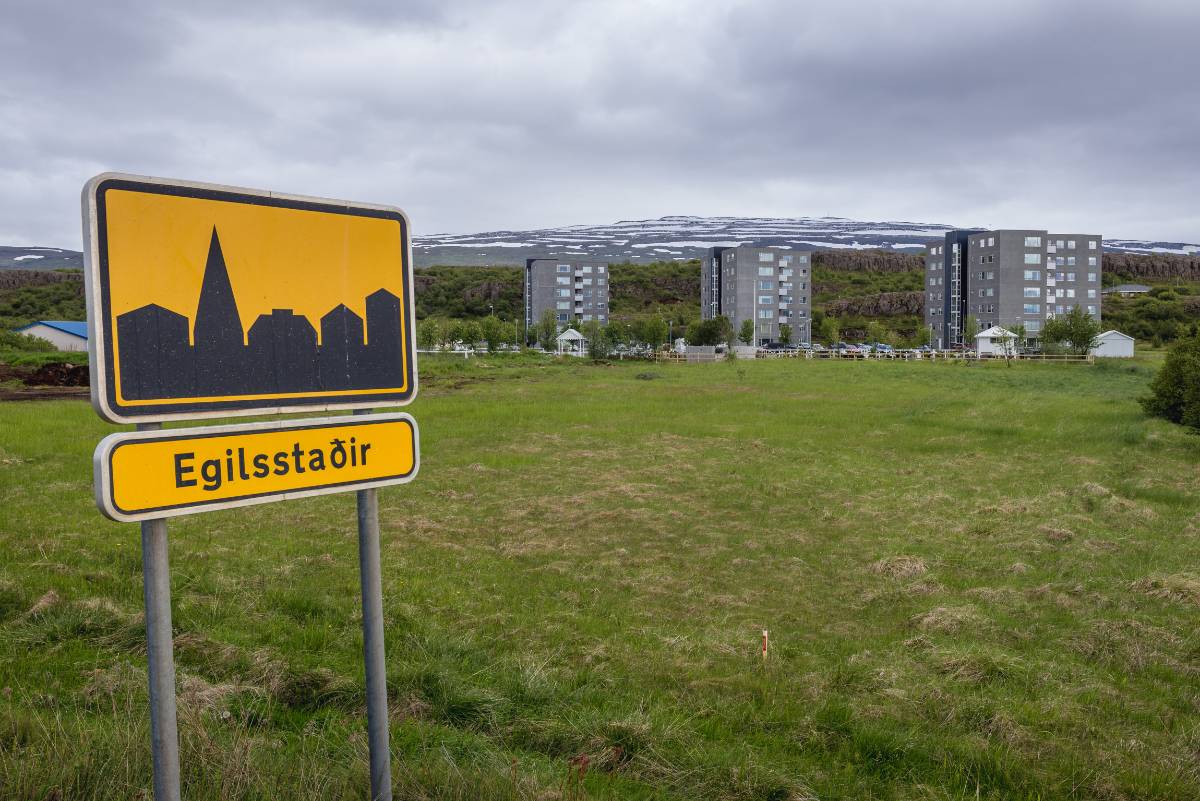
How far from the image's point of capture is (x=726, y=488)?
1731 cm

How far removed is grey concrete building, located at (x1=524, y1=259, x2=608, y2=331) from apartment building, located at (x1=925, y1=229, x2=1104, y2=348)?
55514 mm

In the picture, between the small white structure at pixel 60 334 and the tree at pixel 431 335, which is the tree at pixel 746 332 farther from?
the small white structure at pixel 60 334

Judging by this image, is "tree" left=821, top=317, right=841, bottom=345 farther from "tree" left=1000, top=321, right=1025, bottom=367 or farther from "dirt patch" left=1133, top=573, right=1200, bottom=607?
"dirt patch" left=1133, top=573, right=1200, bottom=607

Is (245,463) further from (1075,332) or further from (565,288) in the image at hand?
(565,288)

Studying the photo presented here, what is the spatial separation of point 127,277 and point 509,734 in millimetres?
4128

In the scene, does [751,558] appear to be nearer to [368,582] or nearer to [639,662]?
[639,662]

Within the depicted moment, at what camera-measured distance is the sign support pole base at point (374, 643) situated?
336cm

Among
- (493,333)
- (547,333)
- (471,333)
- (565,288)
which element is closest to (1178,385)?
(493,333)

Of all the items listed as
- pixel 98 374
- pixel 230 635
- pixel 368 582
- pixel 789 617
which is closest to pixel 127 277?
pixel 98 374

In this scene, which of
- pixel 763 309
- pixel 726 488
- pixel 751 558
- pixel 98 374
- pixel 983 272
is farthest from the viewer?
pixel 763 309

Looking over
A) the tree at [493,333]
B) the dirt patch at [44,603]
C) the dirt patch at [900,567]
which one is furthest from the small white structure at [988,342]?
the dirt patch at [44,603]

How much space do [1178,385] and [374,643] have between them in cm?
2985

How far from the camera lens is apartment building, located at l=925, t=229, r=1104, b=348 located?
10438 centimetres

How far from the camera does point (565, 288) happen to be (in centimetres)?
13900
